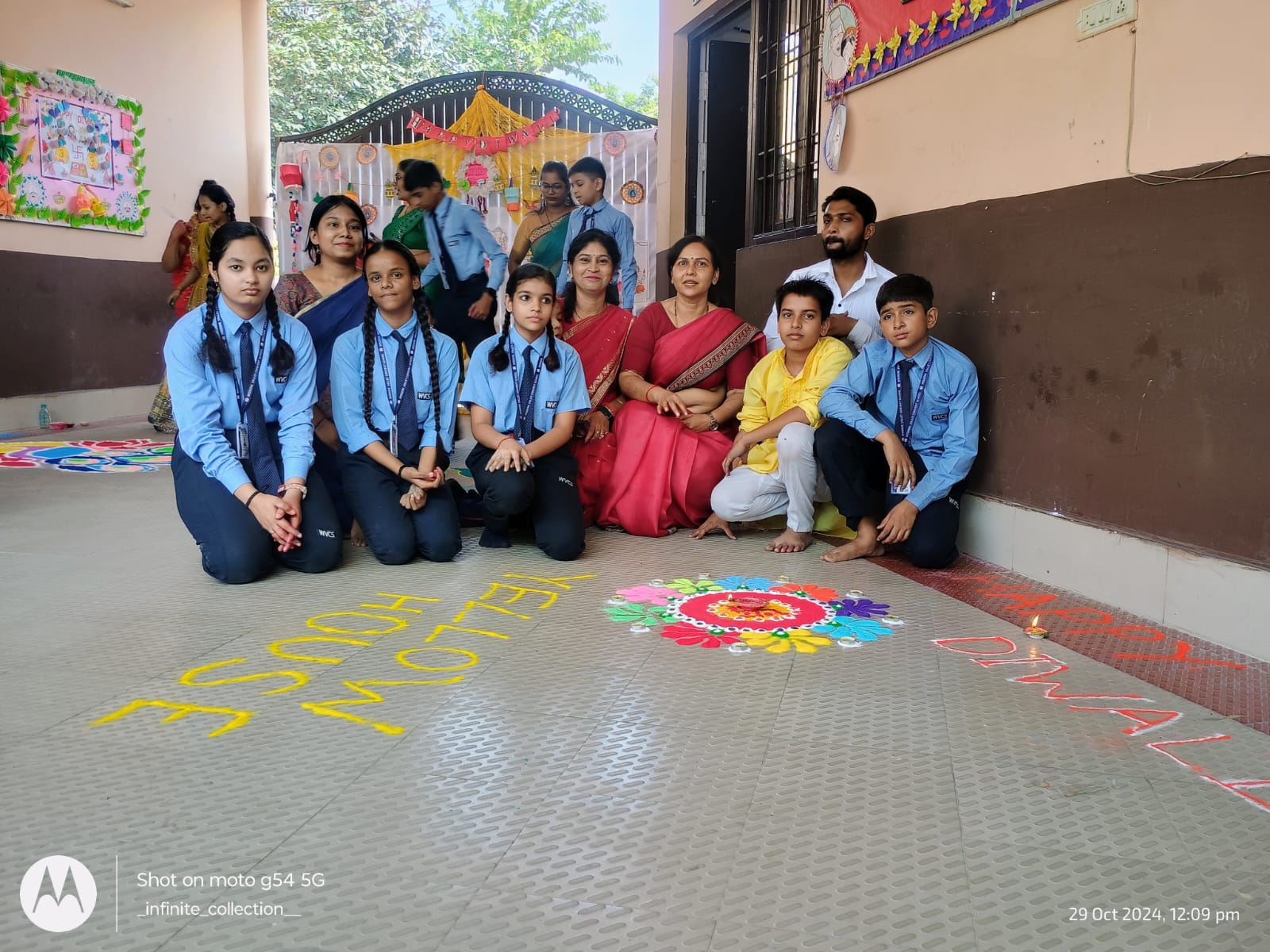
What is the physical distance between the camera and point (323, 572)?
2949 mm

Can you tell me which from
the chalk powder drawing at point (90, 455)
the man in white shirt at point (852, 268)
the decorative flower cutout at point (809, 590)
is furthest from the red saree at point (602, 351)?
the chalk powder drawing at point (90, 455)

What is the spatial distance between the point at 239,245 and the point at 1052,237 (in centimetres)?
231

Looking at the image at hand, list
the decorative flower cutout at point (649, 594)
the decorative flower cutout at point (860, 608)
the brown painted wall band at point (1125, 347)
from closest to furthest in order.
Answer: the brown painted wall band at point (1125, 347) → the decorative flower cutout at point (860, 608) → the decorative flower cutout at point (649, 594)

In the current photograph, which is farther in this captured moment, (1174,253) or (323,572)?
(323,572)

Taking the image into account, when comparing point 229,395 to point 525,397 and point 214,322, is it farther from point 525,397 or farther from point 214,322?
point 525,397

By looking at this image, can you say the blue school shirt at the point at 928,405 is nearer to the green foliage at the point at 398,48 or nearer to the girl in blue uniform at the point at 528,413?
the girl in blue uniform at the point at 528,413

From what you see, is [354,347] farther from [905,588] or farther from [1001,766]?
[1001,766]

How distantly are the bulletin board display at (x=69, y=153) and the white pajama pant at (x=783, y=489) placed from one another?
5079 millimetres

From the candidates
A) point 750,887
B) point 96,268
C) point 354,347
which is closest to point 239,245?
point 354,347

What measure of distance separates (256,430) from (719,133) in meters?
4.39

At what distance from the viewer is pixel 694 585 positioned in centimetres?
289

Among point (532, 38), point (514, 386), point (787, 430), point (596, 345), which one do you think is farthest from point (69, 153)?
point (532, 38)

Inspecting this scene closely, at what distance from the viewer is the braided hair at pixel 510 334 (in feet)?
10.8

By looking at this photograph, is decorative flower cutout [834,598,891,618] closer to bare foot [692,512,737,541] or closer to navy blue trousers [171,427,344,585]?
bare foot [692,512,737,541]
